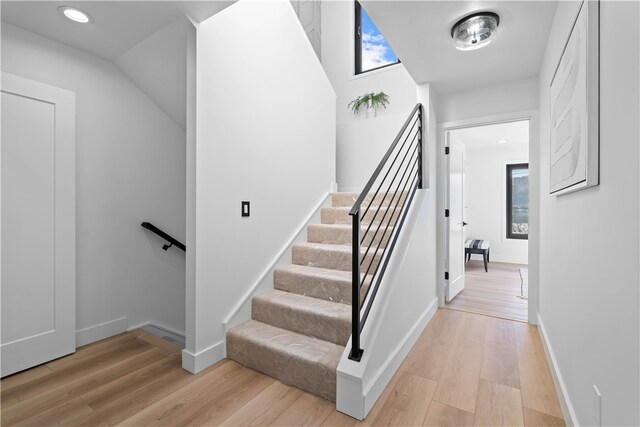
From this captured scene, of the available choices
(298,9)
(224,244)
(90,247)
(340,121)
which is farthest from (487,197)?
(90,247)

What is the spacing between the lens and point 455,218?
362cm

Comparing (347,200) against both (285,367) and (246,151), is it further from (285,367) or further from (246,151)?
(285,367)

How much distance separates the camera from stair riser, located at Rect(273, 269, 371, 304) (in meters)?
2.21

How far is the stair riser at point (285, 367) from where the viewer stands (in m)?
1.70

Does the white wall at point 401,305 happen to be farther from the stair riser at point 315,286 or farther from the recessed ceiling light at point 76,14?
the recessed ceiling light at point 76,14

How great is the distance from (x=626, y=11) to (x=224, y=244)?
216 centimetres

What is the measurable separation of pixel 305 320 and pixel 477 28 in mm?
2228

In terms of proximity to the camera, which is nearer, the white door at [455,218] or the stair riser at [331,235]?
the stair riser at [331,235]

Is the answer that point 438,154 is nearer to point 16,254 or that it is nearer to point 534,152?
point 534,152

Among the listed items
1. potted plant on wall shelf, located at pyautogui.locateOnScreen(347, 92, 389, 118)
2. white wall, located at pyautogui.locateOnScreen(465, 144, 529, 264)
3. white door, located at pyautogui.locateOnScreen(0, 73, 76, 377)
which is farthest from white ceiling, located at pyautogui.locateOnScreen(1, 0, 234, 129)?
white wall, located at pyautogui.locateOnScreen(465, 144, 529, 264)

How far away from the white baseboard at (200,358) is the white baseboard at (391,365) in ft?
3.51

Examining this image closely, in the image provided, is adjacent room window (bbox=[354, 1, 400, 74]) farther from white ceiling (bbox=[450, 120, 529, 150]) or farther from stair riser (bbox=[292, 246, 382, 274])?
stair riser (bbox=[292, 246, 382, 274])

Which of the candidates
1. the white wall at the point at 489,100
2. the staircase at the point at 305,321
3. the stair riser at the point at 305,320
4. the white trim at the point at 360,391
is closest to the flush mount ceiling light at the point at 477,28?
the white wall at the point at 489,100

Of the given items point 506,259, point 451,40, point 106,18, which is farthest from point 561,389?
point 506,259
